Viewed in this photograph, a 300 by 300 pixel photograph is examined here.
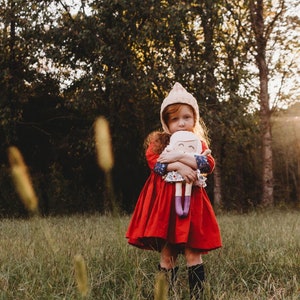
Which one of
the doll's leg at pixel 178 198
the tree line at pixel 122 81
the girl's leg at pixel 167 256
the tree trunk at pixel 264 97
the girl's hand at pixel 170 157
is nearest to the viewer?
the doll's leg at pixel 178 198

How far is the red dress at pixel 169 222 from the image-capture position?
10.7ft

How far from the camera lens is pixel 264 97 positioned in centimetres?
1398

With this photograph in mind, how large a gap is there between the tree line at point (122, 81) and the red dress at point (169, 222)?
751 centimetres

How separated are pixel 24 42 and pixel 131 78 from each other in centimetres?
320

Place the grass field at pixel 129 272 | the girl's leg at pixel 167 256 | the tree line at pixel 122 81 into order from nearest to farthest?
the grass field at pixel 129 272 < the girl's leg at pixel 167 256 < the tree line at pixel 122 81

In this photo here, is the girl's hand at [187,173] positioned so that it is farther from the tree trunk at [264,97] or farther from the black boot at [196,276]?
the tree trunk at [264,97]

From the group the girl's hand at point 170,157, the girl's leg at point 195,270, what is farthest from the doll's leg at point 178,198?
the girl's leg at point 195,270

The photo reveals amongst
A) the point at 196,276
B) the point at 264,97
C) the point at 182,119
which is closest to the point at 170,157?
the point at 182,119

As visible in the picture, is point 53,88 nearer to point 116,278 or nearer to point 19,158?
point 19,158

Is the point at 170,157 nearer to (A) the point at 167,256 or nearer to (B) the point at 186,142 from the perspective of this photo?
(B) the point at 186,142

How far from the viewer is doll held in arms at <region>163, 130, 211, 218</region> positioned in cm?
Result: 327

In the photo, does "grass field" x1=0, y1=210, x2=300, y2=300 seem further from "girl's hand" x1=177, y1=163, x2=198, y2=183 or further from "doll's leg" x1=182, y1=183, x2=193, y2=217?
"girl's hand" x1=177, y1=163, x2=198, y2=183

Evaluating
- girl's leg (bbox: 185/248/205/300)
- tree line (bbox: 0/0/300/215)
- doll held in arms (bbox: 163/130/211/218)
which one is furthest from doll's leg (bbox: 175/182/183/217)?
tree line (bbox: 0/0/300/215)

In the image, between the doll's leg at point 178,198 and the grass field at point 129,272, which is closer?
the grass field at point 129,272
